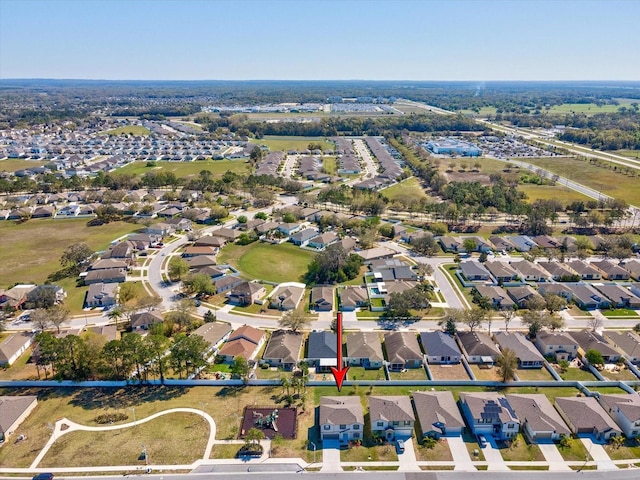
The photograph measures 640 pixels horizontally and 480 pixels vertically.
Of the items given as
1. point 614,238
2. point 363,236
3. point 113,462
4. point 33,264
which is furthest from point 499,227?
point 33,264

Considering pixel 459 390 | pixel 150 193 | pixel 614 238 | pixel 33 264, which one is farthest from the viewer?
pixel 150 193

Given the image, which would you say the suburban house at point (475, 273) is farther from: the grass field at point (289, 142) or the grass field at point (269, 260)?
the grass field at point (289, 142)

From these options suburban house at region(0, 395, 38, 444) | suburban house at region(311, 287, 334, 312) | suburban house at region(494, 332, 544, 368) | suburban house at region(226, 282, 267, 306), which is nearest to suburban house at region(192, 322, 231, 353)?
suburban house at region(226, 282, 267, 306)

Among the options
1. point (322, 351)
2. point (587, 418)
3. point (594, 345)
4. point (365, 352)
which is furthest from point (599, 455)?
point (322, 351)

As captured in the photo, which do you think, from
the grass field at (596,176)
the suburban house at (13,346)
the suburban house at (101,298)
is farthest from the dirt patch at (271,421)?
the grass field at (596,176)

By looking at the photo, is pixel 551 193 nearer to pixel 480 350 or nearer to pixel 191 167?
pixel 480 350

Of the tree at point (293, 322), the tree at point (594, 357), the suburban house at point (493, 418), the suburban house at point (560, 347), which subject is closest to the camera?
the suburban house at point (493, 418)

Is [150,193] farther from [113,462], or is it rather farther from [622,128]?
[622,128]
